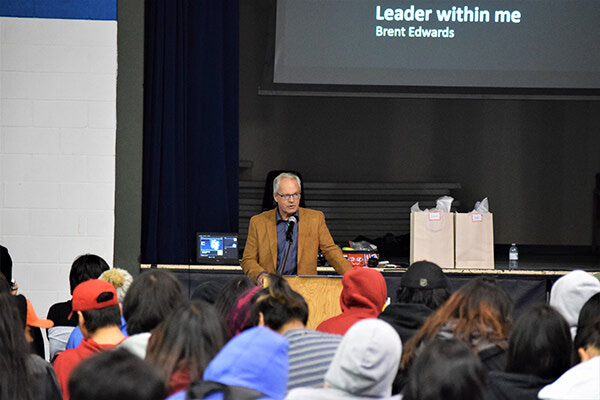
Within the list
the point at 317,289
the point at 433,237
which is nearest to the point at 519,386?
the point at 317,289

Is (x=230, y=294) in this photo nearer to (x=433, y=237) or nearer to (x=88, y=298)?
(x=88, y=298)

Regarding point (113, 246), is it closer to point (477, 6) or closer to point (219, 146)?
point (219, 146)

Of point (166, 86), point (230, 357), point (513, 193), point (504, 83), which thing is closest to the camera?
point (230, 357)

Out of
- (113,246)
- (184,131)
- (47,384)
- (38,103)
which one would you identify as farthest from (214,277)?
(47,384)

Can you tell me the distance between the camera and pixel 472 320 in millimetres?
2572

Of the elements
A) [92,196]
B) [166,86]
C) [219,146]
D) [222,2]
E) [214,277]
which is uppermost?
[222,2]

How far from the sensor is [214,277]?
218 inches

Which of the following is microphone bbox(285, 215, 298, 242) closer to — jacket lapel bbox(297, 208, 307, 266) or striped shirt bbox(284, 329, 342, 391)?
jacket lapel bbox(297, 208, 307, 266)

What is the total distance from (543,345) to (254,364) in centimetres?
87

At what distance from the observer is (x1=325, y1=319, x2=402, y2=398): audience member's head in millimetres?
1913

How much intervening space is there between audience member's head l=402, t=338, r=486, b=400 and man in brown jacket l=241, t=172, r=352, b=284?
10.7ft

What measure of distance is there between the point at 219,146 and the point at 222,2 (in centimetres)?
107

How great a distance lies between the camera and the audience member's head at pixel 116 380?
127 centimetres

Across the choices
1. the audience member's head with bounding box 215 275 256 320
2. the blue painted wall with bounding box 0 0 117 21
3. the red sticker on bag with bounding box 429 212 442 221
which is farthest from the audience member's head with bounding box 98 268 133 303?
the red sticker on bag with bounding box 429 212 442 221
